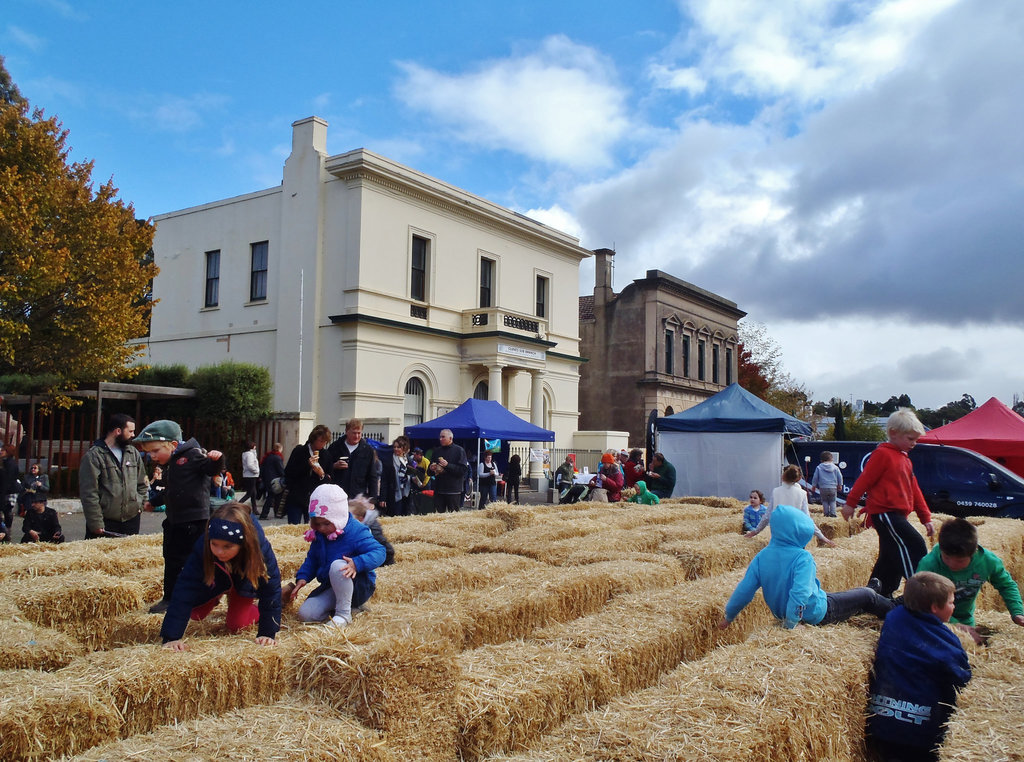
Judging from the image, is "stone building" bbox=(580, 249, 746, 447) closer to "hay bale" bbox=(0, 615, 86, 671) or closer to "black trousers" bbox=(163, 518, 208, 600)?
"black trousers" bbox=(163, 518, 208, 600)

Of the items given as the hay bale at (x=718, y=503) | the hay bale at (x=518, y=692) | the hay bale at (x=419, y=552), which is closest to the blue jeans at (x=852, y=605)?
the hay bale at (x=518, y=692)

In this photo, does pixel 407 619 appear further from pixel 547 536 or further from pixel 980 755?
pixel 547 536

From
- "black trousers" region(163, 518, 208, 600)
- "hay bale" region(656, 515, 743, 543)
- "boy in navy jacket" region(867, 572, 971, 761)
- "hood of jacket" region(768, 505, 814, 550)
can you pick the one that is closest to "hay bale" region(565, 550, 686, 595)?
"hay bale" region(656, 515, 743, 543)

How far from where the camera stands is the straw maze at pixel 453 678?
332cm

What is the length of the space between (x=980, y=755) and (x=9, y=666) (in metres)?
4.85

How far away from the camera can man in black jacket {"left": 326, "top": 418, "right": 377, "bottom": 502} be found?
991 cm

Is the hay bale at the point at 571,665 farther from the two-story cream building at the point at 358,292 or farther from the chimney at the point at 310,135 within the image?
the chimney at the point at 310,135

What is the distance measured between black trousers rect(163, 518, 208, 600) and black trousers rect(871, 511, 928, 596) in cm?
578

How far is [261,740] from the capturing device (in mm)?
3117

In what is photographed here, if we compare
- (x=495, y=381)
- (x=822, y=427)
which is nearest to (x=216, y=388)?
(x=495, y=381)

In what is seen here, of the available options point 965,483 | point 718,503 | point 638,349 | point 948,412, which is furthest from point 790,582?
point 948,412

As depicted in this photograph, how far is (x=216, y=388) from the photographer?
22219 millimetres

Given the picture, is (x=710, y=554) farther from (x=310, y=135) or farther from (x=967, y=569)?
(x=310, y=135)

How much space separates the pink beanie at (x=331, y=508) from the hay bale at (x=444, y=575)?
803mm
